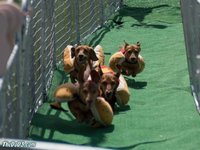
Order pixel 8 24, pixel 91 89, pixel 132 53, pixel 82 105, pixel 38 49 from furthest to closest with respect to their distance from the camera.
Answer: pixel 132 53 → pixel 38 49 → pixel 82 105 → pixel 91 89 → pixel 8 24

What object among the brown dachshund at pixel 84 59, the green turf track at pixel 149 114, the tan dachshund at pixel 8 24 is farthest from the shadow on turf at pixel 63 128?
the tan dachshund at pixel 8 24

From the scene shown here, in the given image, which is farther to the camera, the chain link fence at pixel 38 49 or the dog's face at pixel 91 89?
the dog's face at pixel 91 89

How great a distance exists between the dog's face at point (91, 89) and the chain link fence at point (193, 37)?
0.67 metres

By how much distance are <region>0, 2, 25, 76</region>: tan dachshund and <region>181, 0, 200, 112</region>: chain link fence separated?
58.9 inches

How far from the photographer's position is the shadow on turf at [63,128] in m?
3.71

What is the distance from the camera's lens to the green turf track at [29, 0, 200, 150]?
3682 mm

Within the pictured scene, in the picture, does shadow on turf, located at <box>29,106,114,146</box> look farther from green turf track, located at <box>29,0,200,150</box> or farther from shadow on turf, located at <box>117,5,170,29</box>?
shadow on turf, located at <box>117,5,170,29</box>

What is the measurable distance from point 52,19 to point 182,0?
3.94 ft

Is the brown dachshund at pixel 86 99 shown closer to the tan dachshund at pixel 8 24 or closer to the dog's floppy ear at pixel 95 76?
the dog's floppy ear at pixel 95 76

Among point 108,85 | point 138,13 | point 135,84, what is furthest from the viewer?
point 138,13

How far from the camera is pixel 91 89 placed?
371 cm

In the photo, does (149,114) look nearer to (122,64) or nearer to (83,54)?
(83,54)

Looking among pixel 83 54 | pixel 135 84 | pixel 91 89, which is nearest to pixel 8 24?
pixel 91 89

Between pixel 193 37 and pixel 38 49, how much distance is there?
1194 mm
